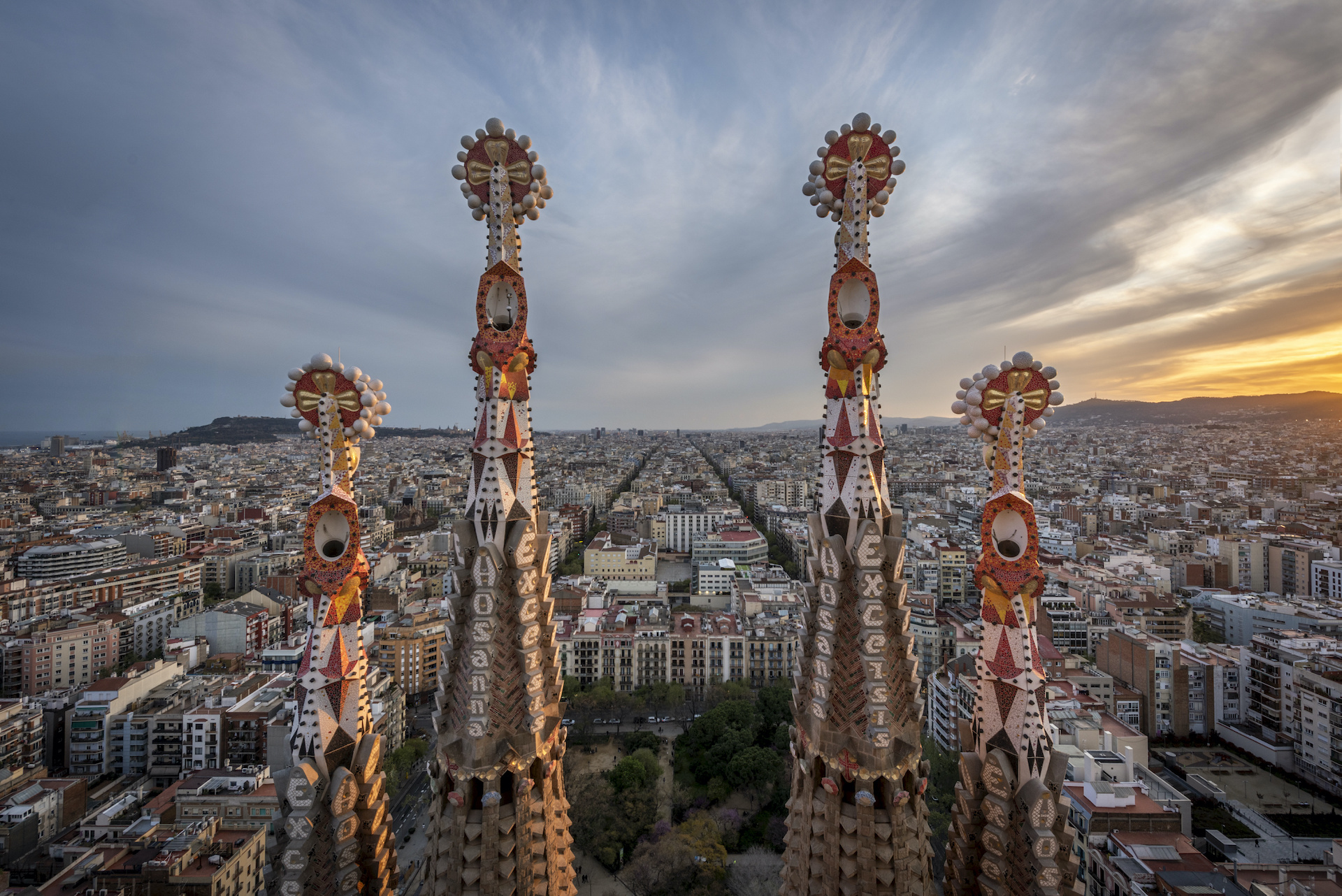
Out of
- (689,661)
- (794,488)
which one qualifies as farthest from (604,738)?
(794,488)

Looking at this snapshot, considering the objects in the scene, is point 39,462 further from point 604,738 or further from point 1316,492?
point 1316,492

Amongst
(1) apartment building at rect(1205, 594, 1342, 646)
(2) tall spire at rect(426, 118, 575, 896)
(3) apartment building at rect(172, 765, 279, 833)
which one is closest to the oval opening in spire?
(2) tall spire at rect(426, 118, 575, 896)

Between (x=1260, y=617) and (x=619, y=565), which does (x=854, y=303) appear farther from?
(x=619, y=565)

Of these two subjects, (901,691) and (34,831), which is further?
(34,831)

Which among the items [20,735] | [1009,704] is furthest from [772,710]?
[20,735]

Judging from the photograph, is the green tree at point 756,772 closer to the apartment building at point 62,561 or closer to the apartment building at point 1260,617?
the apartment building at point 1260,617
